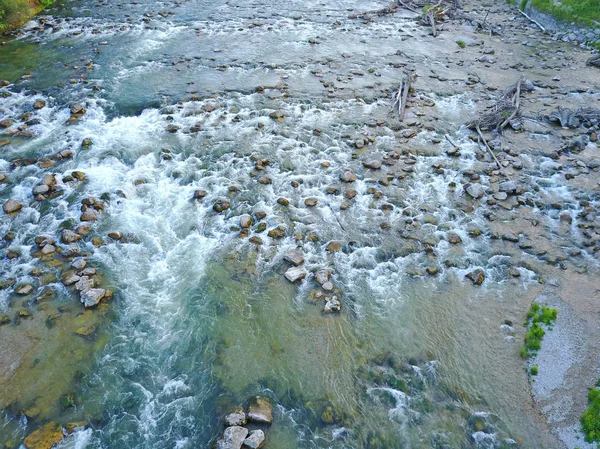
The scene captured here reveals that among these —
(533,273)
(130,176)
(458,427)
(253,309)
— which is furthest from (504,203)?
(130,176)

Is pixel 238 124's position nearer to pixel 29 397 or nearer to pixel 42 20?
pixel 29 397

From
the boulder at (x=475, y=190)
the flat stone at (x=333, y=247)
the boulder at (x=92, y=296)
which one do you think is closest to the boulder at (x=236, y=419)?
the boulder at (x=92, y=296)

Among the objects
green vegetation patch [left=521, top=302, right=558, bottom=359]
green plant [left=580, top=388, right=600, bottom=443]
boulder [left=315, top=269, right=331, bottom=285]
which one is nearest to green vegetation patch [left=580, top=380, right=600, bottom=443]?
green plant [left=580, top=388, right=600, bottom=443]

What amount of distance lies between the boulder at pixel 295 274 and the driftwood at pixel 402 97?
393 inches

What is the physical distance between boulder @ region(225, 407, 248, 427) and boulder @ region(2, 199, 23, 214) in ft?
31.6

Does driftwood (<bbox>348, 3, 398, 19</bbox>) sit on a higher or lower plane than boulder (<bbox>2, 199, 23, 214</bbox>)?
higher

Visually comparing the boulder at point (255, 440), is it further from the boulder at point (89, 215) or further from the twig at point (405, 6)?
the twig at point (405, 6)

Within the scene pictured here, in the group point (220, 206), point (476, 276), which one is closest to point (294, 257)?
point (220, 206)

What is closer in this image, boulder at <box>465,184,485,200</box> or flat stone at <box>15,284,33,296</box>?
flat stone at <box>15,284,33,296</box>

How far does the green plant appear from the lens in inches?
318

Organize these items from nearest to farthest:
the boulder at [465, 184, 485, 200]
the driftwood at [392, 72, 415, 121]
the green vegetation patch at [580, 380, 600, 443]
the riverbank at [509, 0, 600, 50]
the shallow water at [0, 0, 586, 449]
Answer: the green vegetation patch at [580, 380, 600, 443], the shallow water at [0, 0, 586, 449], the boulder at [465, 184, 485, 200], the driftwood at [392, 72, 415, 121], the riverbank at [509, 0, 600, 50]

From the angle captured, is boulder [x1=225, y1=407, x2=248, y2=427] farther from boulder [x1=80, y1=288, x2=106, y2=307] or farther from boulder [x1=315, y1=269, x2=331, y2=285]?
boulder [x1=80, y1=288, x2=106, y2=307]

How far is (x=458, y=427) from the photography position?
327 inches

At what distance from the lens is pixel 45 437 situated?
25.8 feet
